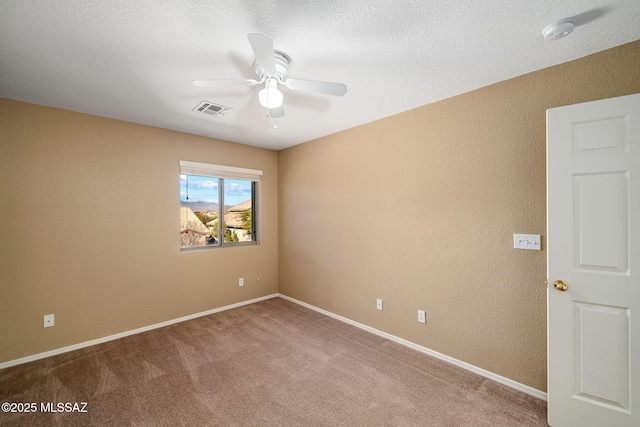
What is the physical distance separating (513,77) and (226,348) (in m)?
3.62

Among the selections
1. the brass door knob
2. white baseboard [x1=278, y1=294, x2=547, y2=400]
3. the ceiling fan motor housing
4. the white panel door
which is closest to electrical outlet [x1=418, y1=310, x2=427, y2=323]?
white baseboard [x1=278, y1=294, x2=547, y2=400]

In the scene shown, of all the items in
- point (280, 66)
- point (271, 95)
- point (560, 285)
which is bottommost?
point (560, 285)

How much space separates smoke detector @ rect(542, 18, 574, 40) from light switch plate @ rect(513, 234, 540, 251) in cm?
134

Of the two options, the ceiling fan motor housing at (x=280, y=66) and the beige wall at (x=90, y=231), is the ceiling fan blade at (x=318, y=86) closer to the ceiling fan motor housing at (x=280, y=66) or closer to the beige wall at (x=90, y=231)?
the ceiling fan motor housing at (x=280, y=66)

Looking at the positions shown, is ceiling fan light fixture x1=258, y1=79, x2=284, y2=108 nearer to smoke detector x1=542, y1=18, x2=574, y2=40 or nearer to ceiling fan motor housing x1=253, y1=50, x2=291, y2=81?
ceiling fan motor housing x1=253, y1=50, x2=291, y2=81

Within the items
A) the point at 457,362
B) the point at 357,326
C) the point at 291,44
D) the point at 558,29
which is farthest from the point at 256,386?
the point at 558,29

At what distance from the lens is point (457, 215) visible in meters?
2.51

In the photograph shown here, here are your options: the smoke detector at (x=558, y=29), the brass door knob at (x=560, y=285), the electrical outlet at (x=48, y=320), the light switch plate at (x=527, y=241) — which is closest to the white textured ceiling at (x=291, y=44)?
the smoke detector at (x=558, y=29)

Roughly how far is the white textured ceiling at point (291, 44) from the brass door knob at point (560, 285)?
155 cm

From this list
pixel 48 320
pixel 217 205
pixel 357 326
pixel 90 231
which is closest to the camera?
pixel 48 320

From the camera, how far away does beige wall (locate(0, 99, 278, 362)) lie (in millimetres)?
2533

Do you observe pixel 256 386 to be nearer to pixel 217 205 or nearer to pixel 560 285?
pixel 560 285

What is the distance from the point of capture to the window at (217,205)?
12.1 feet

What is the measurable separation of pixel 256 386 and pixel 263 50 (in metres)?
2.42
